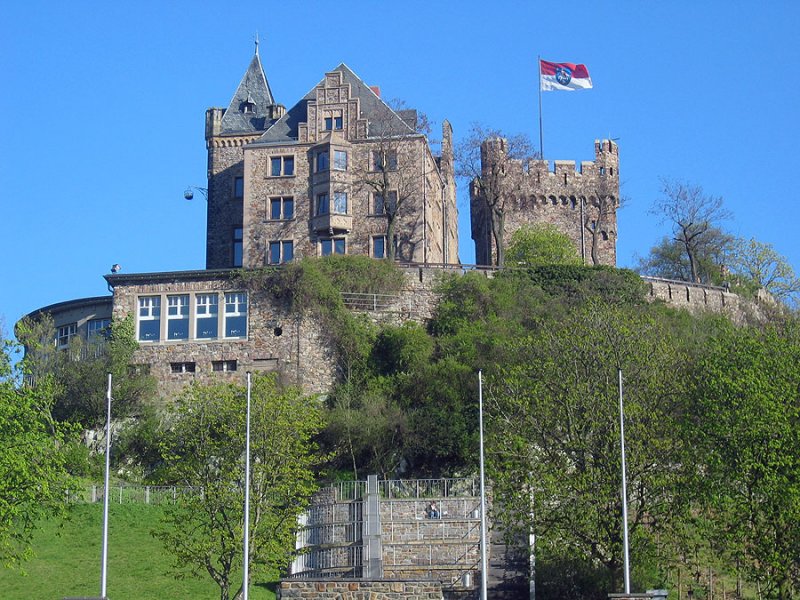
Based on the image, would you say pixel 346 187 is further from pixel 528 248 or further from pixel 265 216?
pixel 528 248

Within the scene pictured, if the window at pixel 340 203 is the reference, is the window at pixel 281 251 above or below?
below

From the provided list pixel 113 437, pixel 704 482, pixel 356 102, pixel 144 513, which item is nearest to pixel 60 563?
pixel 144 513

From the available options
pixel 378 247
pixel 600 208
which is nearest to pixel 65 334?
pixel 378 247

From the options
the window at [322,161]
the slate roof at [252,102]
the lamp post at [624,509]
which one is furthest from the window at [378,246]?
the lamp post at [624,509]

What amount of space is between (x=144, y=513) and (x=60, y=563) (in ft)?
19.7

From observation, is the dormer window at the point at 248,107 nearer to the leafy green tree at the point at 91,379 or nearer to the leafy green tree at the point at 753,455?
the leafy green tree at the point at 91,379

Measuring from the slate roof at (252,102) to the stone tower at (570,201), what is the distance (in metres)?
13.3

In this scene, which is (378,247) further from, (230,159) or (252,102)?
(252,102)

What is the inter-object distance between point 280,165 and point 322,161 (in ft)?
8.25

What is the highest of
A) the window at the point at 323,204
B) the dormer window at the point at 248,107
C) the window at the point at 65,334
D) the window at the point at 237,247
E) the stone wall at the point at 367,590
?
the dormer window at the point at 248,107

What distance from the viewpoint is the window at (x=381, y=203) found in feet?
239

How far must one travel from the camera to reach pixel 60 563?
46500 millimetres

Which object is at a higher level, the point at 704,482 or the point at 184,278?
the point at 184,278

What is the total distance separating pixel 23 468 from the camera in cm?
3919
